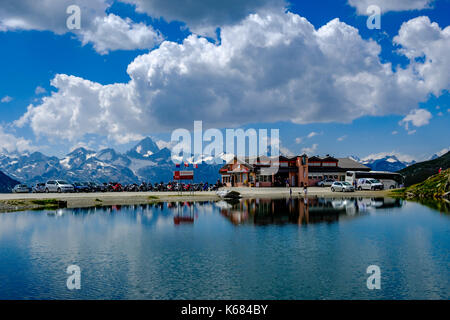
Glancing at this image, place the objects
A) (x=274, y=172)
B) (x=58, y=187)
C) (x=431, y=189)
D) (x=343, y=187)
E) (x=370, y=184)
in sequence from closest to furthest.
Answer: (x=431, y=189)
(x=58, y=187)
(x=343, y=187)
(x=370, y=184)
(x=274, y=172)

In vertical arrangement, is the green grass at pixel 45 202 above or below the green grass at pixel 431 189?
below

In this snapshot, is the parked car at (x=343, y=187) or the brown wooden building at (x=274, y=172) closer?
the parked car at (x=343, y=187)

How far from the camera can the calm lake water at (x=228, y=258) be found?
64.9 feet

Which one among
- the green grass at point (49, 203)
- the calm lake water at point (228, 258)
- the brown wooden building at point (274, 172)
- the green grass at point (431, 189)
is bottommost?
the calm lake water at point (228, 258)

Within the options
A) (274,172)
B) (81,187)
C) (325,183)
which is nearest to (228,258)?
(81,187)

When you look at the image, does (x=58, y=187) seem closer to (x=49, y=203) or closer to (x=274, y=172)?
(x=49, y=203)

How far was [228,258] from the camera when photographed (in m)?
26.3

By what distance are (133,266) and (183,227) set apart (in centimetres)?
1735

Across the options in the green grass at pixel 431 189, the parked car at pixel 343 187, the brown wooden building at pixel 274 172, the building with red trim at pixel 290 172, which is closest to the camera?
the green grass at pixel 431 189

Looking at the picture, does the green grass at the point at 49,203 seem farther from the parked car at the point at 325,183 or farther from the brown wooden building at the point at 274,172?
the parked car at the point at 325,183

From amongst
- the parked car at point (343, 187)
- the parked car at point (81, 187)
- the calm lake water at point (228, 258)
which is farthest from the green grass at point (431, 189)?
the parked car at point (81, 187)

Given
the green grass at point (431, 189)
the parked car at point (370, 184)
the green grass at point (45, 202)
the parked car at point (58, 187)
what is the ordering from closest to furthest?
the green grass at point (45, 202)
the green grass at point (431, 189)
the parked car at point (58, 187)
the parked car at point (370, 184)

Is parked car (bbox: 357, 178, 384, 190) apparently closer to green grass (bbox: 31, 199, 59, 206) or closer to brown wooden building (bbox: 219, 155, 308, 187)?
brown wooden building (bbox: 219, 155, 308, 187)

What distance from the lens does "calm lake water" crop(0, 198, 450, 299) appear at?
64.9 ft
